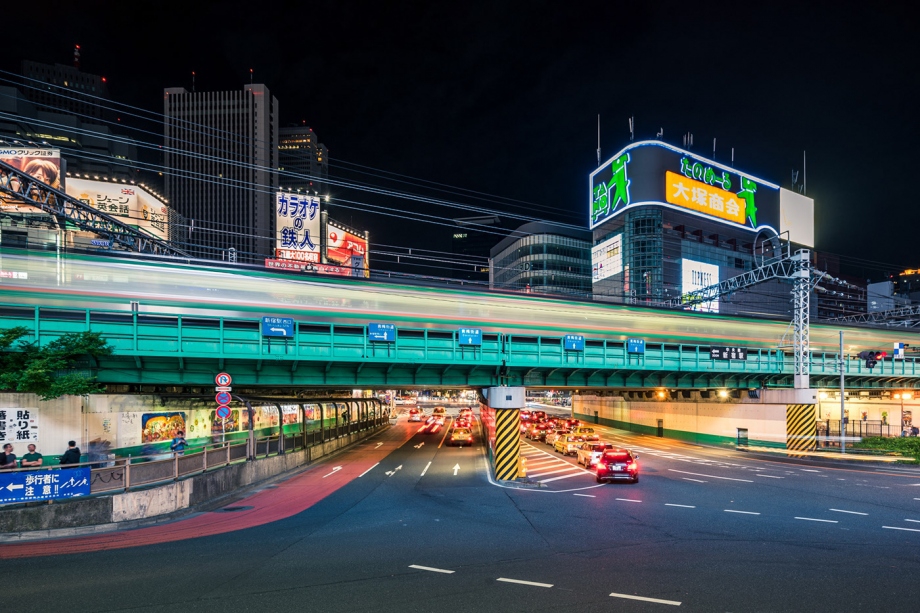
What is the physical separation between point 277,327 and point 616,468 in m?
15.8

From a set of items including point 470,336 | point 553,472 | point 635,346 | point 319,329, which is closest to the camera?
point 470,336

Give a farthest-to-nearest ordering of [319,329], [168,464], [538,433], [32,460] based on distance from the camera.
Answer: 1. [538,433]
2. [319,329]
3. [168,464]
4. [32,460]

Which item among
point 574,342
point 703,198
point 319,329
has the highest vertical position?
point 703,198

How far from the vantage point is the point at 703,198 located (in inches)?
3666

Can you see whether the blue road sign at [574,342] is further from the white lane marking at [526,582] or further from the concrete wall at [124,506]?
the white lane marking at [526,582]

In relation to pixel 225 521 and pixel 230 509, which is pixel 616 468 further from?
pixel 225 521

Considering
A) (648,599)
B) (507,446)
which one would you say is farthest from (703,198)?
(648,599)

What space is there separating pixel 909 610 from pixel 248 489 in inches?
807

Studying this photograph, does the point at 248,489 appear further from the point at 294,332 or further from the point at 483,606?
the point at 483,606

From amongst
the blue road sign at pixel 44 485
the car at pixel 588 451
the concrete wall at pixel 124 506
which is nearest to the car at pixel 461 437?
the car at pixel 588 451

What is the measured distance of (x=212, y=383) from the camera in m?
24.8

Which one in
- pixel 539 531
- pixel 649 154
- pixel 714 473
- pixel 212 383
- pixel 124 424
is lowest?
pixel 714 473

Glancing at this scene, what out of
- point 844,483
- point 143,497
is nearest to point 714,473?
point 844,483

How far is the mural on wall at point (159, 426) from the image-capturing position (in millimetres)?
24562
